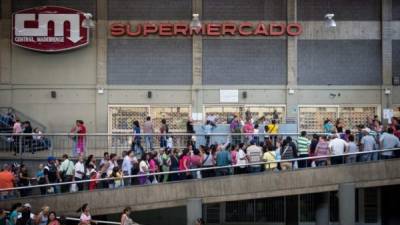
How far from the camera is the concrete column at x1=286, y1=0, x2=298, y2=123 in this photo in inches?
1366

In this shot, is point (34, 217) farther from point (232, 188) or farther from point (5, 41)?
point (5, 41)

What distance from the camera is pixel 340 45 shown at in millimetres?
34750

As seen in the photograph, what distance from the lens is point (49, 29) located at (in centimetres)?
3419

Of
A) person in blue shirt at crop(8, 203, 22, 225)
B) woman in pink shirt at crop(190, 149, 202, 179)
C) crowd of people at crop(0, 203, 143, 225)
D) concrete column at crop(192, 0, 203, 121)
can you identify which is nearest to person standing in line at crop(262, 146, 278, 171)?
woman in pink shirt at crop(190, 149, 202, 179)

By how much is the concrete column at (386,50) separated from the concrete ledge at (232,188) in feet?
31.3

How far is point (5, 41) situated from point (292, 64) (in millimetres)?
12889

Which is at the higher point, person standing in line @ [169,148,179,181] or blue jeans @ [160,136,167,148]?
blue jeans @ [160,136,167,148]

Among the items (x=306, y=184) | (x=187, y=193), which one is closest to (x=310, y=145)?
(x=306, y=184)

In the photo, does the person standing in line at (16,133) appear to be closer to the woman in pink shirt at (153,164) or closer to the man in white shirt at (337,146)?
the woman in pink shirt at (153,164)

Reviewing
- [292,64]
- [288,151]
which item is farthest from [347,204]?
[292,64]

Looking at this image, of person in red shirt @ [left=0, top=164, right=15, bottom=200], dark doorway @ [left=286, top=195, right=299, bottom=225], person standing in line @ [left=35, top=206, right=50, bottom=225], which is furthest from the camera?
dark doorway @ [left=286, top=195, right=299, bottom=225]

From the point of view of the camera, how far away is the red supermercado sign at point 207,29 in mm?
34250

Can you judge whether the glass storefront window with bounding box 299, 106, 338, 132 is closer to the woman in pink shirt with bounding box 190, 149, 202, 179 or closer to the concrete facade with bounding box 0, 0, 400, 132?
the concrete facade with bounding box 0, 0, 400, 132

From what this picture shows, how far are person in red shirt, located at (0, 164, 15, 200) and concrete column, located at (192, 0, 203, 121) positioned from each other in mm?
12186
